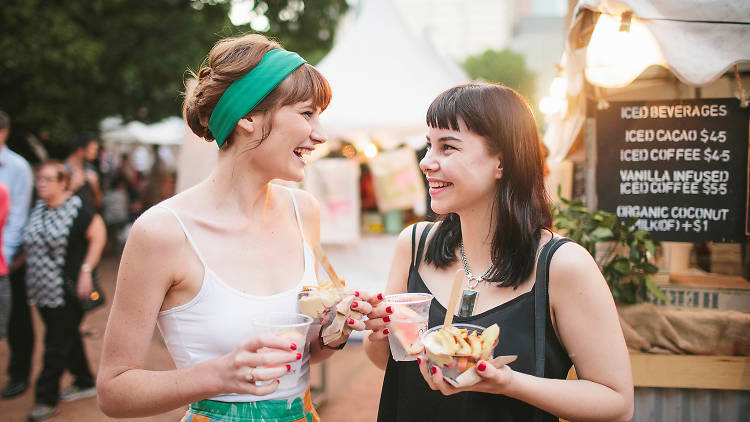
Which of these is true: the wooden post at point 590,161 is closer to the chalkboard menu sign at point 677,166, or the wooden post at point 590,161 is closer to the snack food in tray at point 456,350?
the chalkboard menu sign at point 677,166

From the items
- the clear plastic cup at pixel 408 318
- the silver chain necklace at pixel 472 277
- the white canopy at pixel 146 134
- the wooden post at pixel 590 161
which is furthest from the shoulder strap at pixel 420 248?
the white canopy at pixel 146 134

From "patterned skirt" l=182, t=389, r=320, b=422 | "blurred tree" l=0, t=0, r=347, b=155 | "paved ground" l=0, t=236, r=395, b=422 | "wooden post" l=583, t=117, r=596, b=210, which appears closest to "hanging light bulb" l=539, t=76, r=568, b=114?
"wooden post" l=583, t=117, r=596, b=210

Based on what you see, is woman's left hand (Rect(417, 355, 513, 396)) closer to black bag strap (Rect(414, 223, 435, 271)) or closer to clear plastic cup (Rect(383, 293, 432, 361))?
clear plastic cup (Rect(383, 293, 432, 361))

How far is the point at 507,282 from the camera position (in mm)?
1804

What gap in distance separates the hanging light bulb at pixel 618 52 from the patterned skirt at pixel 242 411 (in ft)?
8.43

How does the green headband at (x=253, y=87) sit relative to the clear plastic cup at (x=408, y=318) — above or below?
above

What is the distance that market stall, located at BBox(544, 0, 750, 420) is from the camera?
2.80 metres

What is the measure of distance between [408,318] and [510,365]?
0.38 m

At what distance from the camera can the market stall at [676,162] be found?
2.80m

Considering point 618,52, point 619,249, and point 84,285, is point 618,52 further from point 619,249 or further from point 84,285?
point 84,285

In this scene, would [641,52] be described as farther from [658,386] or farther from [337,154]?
[337,154]

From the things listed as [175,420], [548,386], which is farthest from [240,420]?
[175,420]

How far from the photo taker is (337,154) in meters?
8.92

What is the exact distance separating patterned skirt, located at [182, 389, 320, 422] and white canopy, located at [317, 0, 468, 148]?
5.08 meters
